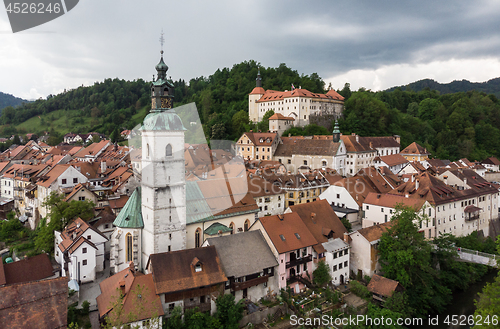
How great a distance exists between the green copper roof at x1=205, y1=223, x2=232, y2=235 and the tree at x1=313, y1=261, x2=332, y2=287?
8577 mm

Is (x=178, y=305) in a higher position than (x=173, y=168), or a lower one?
lower

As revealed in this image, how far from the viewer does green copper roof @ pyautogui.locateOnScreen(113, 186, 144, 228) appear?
28672 millimetres

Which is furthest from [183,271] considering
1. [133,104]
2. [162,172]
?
[133,104]

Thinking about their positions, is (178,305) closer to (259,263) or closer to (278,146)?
(259,263)

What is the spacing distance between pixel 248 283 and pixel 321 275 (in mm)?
7013

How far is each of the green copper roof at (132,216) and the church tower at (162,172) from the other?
0.62m

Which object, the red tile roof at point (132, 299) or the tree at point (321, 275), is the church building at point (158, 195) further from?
the tree at point (321, 275)

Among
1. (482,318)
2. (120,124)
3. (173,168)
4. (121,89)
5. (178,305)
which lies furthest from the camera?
(121,89)

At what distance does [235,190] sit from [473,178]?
33155mm

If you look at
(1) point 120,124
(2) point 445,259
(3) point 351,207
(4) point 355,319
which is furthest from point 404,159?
(1) point 120,124

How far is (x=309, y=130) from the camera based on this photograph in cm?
8431

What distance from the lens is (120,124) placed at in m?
135

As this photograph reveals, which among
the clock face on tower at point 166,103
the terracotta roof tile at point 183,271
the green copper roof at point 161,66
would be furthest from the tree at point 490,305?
the green copper roof at point 161,66

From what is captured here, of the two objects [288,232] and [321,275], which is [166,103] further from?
[321,275]
